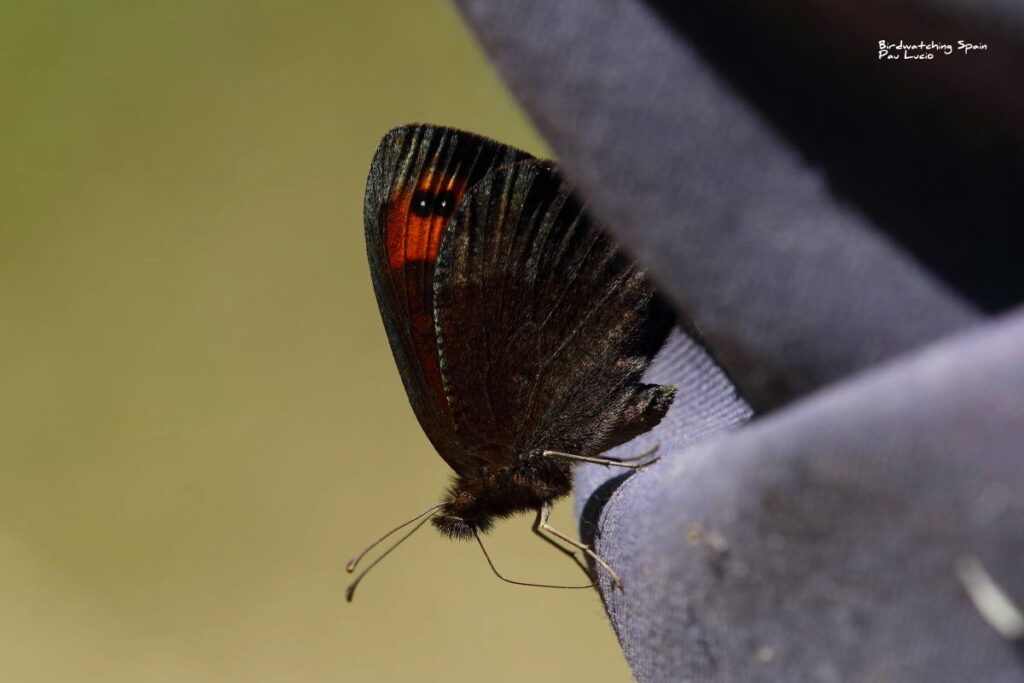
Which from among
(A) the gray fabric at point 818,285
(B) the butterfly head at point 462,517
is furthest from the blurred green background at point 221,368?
(A) the gray fabric at point 818,285

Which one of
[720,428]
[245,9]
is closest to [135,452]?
[245,9]

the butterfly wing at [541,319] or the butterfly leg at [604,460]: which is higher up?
the butterfly wing at [541,319]

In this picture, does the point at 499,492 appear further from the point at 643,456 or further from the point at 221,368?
the point at 221,368

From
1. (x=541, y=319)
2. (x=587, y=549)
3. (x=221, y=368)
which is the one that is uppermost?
(x=221, y=368)

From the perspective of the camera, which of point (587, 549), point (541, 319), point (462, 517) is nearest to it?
point (587, 549)

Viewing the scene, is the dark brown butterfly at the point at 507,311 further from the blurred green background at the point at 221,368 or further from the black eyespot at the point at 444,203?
the blurred green background at the point at 221,368

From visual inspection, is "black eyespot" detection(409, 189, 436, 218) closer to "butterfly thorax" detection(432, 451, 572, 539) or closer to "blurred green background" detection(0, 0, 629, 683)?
"butterfly thorax" detection(432, 451, 572, 539)

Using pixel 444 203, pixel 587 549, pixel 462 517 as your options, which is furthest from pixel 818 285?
pixel 462 517
